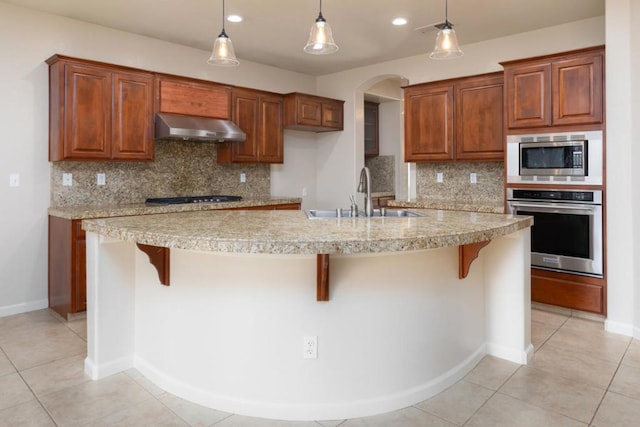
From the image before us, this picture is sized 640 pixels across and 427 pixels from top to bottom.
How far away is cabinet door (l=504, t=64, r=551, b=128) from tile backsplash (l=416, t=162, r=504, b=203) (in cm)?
81

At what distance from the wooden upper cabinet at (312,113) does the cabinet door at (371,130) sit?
5.45 ft

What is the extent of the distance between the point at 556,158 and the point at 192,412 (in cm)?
332

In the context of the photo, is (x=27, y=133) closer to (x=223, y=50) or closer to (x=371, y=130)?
(x=223, y=50)

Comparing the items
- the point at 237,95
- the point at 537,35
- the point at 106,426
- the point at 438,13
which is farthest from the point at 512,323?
the point at 237,95

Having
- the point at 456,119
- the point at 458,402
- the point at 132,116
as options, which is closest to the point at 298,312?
the point at 458,402

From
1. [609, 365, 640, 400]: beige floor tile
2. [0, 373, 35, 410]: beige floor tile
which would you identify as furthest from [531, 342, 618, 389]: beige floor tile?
[0, 373, 35, 410]: beige floor tile

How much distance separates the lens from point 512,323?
2707 mm

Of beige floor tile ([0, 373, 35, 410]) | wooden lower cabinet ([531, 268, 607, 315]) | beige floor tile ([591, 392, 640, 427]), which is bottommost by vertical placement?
beige floor tile ([591, 392, 640, 427])

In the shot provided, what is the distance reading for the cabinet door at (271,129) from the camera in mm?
5160

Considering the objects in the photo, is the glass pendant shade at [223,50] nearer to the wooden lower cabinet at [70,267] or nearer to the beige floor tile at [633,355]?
the wooden lower cabinet at [70,267]

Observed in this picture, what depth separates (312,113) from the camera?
5.48 metres

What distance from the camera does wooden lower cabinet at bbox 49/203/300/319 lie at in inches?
137

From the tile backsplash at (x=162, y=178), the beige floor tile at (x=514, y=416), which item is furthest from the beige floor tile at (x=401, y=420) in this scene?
the tile backsplash at (x=162, y=178)

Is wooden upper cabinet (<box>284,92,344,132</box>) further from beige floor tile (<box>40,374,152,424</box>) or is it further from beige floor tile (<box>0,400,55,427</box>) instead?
beige floor tile (<box>0,400,55,427</box>)
